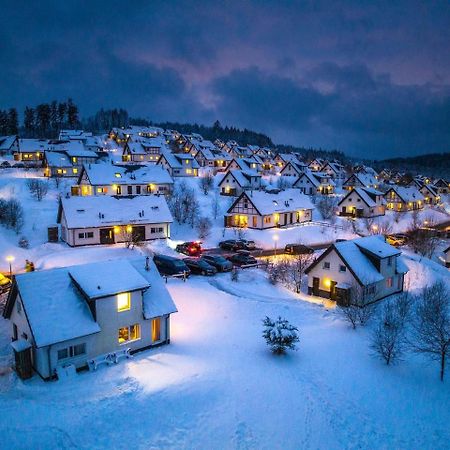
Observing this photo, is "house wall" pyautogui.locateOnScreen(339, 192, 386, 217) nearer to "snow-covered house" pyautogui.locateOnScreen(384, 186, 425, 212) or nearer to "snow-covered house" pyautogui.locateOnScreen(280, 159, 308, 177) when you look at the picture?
"snow-covered house" pyautogui.locateOnScreen(384, 186, 425, 212)

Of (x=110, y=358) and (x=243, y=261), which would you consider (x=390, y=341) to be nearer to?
(x=110, y=358)

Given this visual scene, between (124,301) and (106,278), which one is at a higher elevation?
(106,278)

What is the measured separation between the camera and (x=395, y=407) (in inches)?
837

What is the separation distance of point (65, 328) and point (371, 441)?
15802 millimetres

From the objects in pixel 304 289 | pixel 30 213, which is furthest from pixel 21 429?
pixel 30 213

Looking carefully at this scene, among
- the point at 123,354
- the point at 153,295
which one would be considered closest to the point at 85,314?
the point at 123,354

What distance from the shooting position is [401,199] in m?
92.5

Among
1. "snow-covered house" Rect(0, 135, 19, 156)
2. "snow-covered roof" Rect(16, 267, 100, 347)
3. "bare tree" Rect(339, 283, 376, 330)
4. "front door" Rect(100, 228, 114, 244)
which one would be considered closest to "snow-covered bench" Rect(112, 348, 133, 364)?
"snow-covered roof" Rect(16, 267, 100, 347)

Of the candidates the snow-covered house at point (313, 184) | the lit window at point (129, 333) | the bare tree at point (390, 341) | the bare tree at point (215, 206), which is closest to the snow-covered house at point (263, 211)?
the bare tree at point (215, 206)

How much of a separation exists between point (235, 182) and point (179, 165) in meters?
15.6

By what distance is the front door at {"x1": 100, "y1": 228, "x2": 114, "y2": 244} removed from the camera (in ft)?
164

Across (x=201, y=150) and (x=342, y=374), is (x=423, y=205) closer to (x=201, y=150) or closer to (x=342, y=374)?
(x=201, y=150)

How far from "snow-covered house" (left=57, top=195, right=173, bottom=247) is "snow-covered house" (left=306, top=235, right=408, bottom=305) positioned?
22508mm

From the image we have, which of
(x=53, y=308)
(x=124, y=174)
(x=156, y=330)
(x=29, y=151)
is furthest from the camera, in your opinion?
(x=29, y=151)
